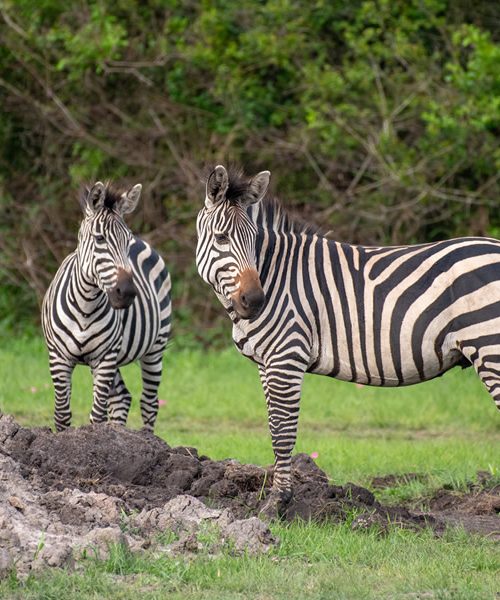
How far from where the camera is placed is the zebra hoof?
7172mm

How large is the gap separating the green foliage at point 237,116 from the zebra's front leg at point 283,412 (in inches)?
364

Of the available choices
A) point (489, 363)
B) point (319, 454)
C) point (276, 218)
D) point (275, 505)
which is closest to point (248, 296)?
point (276, 218)

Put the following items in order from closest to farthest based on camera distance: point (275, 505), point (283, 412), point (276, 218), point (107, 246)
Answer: point (275, 505) → point (283, 412) → point (276, 218) → point (107, 246)

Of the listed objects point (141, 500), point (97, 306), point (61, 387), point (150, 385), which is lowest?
point (141, 500)

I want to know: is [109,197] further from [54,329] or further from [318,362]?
[318,362]

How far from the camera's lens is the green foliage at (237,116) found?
16922mm

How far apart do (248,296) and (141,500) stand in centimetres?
153

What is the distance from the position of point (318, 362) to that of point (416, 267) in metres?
0.97

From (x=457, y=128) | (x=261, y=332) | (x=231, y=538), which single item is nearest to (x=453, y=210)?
(x=457, y=128)

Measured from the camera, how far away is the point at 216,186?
7617 millimetres

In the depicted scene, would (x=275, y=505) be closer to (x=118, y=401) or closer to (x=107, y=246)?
(x=107, y=246)

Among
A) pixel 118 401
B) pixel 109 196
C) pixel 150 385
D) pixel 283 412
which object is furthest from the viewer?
pixel 150 385

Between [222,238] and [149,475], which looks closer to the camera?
[222,238]

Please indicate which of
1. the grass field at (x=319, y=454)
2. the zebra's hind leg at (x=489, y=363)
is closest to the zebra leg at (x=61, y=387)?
the grass field at (x=319, y=454)
